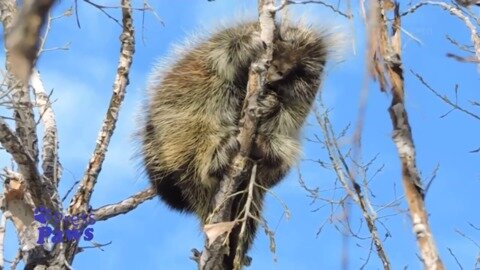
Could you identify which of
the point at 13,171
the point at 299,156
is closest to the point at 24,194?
the point at 13,171

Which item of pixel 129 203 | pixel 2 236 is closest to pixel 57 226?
pixel 2 236

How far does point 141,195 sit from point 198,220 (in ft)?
1.21

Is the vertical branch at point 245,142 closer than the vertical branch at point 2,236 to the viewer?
Yes

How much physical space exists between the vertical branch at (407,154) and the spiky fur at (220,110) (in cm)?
155

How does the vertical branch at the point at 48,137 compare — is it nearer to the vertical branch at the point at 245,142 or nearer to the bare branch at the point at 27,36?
the vertical branch at the point at 245,142

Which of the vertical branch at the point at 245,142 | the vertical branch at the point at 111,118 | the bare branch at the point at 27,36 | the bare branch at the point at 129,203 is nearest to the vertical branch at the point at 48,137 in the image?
the vertical branch at the point at 111,118

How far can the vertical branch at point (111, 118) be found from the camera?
260 centimetres

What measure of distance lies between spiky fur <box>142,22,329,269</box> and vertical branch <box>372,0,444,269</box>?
1552 mm

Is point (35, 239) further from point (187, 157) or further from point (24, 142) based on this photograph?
point (187, 157)

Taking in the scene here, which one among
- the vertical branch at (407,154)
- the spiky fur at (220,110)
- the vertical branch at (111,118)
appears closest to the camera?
the vertical branch at (407,154)

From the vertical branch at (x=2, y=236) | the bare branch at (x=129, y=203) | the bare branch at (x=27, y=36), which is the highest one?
the bare branch at (x=129, y=203)

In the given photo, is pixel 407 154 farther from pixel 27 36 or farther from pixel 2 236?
pixel 2 236

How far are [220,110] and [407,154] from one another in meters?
1.87

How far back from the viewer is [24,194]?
8.58 ft
